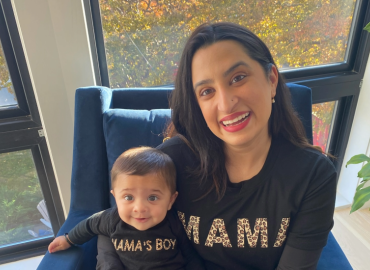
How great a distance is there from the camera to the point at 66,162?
1445 millimetres

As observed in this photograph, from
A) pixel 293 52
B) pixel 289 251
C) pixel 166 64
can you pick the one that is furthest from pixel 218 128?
pixel 293 52

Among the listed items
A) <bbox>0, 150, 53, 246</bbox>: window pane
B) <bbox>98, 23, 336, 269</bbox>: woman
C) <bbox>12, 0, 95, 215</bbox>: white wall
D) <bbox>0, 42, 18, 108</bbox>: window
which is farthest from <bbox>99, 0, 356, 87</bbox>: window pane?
<bbox>0, 150, 53, 246</bbox>: window pane

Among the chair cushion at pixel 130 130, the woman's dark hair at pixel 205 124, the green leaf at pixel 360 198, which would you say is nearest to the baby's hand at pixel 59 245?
the chair cushion at pixel 130 130

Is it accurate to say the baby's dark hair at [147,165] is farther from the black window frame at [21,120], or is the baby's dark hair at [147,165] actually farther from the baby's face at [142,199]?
the black window frame at [21,120]

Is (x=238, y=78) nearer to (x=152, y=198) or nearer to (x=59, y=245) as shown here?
(x=152, y=198)

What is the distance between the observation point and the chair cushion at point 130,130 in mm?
1120

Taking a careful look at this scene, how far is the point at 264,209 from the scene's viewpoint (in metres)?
0.88

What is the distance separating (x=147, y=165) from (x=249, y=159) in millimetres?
354

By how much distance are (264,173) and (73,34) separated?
3.32 feet

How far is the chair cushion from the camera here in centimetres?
112

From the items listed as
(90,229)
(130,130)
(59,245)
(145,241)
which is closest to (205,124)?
(130,130)

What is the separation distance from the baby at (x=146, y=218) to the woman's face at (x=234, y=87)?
28 centimetres

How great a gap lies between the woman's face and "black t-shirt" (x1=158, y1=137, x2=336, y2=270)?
0.59 feet

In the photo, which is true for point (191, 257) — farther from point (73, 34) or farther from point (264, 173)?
point (73, 34)
